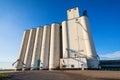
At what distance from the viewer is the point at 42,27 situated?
195 feet

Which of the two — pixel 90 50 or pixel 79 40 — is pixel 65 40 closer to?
pixel 79 40

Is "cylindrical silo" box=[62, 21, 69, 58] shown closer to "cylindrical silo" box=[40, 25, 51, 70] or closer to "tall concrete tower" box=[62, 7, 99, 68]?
"tall concrete tower" box=[62, 7, 99, 68]

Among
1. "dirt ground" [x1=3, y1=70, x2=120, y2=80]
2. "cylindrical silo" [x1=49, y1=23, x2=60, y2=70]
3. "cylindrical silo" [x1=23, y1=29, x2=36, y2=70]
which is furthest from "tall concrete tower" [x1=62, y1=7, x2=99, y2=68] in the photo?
"dirt ground" [x1=3, y1=70, x2=120, y2=80]

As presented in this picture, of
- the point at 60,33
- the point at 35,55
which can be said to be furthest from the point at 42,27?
the point at 35,55

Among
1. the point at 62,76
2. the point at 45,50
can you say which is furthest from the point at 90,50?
the point at 62,76

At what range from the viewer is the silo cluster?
42.8 metres

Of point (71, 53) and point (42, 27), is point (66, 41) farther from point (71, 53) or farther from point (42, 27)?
point (42, 27)

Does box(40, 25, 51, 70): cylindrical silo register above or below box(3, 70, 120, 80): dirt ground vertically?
above

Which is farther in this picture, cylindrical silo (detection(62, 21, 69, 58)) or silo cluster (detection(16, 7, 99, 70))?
cylindrical silo (detection(62, 21, 69, 58))

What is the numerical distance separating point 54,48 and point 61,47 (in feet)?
15.1

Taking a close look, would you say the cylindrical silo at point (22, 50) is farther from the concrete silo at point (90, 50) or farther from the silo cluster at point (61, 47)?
the concrete silo at point (90, 50)

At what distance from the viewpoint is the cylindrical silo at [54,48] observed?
47.1m

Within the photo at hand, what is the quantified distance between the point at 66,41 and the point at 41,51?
12.0 m

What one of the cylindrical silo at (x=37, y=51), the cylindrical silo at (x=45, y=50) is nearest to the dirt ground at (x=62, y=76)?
the cylindrical silo at (x=45, y=50)
